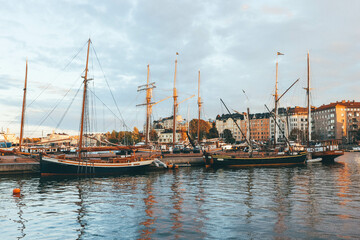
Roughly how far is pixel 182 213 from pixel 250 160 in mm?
44131

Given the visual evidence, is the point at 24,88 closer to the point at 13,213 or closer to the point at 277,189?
the point at 13,213

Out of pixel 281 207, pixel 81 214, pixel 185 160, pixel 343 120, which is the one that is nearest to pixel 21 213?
pixel 81 214

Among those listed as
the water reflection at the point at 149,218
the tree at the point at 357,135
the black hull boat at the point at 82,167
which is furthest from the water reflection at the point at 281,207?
the tree at the point at 357,135

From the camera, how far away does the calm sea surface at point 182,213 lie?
15.6m

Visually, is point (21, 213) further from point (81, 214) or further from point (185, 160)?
point (185, 160)

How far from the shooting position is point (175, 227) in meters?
16.5

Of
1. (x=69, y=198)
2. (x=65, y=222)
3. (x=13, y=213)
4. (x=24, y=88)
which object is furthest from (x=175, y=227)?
(x=24, y=88)

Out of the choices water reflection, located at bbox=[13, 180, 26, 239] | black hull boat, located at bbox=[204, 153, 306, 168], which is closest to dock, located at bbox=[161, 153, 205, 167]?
black hull boat, located at bbox=[204, 153, 306, 168]

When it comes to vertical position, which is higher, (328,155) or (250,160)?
(328,155)

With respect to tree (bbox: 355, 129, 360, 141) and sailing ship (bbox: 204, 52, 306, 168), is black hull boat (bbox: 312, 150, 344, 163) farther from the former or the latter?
tree (bbox: 355, 129, 360, 141)

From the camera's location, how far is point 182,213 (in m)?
19.8

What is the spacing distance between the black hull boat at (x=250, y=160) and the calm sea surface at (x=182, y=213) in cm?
2887

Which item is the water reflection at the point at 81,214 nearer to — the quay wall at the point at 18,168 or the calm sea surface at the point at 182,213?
the calm sea surface at the point at 182,213

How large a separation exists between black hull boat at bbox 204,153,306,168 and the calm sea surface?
2887 cm
